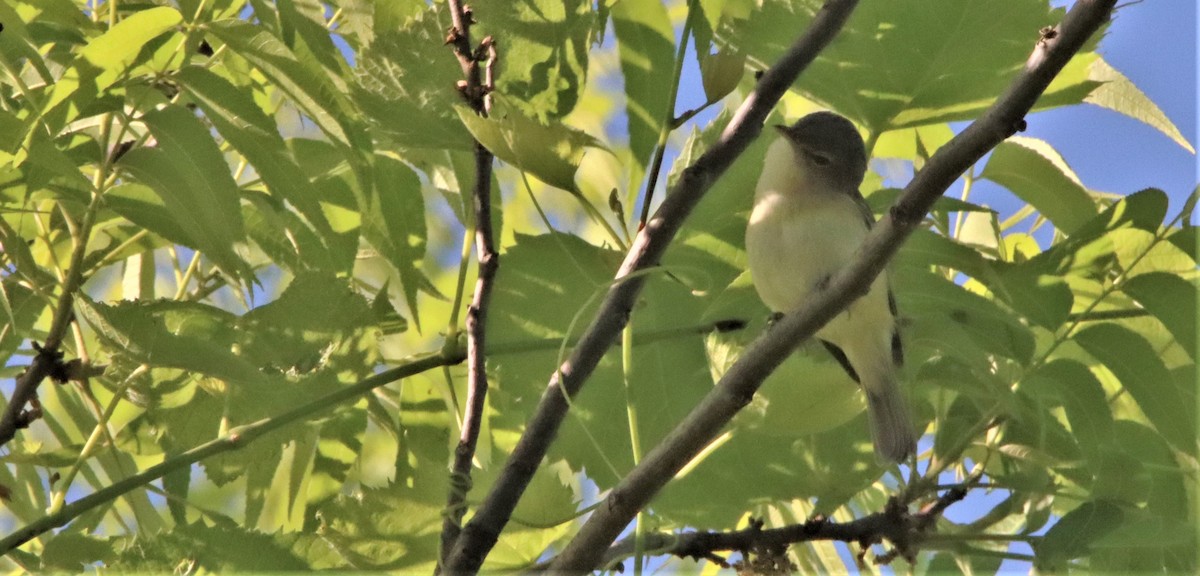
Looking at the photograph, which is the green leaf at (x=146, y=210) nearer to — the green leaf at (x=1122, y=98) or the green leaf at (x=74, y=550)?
the green leaf at (x=74, y=550)

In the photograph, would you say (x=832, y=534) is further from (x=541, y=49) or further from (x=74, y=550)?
(x=74, y=550)

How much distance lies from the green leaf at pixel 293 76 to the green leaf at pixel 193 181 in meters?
0.12

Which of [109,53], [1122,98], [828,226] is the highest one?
[828,226]

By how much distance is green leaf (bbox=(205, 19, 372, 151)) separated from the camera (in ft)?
5.10

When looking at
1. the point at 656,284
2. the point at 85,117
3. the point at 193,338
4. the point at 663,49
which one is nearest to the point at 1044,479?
the point at 656,284

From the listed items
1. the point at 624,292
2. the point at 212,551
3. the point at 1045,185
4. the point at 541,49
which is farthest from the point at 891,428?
the point at 212,551

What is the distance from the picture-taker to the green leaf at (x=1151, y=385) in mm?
1565

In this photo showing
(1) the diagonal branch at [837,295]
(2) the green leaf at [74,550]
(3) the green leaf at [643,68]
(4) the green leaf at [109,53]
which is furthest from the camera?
(3) the green leaf at [643,68]

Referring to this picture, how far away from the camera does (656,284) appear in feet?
5.85

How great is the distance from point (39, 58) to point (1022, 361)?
136 centimetres

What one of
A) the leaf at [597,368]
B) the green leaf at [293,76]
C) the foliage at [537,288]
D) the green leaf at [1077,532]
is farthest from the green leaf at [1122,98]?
the green leaf at [293,76]

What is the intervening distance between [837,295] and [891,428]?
573 millimetres

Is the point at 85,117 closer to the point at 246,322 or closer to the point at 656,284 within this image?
the point at 246,322

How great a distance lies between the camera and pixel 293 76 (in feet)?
5.12
